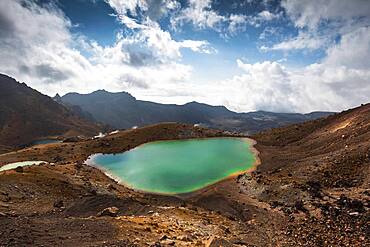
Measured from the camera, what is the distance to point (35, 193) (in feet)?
94.6

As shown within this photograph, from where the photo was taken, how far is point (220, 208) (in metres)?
30.7

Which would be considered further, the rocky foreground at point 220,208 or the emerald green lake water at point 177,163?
the emerald green lake water at point 177,163

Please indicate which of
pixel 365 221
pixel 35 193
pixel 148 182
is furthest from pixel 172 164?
pixel 365 221

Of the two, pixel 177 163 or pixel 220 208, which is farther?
pixel 177 163

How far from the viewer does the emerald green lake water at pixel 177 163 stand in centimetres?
4184

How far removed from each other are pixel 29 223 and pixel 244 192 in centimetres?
2591

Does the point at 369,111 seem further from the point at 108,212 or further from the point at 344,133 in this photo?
the point at 108,212

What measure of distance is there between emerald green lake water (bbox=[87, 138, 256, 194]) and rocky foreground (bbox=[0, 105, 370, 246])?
342cm

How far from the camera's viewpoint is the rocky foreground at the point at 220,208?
16250 millimetres

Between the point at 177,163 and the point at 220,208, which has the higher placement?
the point at 177,163

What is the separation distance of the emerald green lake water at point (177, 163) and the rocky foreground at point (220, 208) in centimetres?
342

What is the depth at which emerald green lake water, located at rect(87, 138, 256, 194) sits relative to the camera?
1647 inches

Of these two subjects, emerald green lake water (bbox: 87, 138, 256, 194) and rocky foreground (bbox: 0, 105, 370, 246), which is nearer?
rocky foreground (bbox: 0, 105, 370, 246)

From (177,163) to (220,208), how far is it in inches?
888
